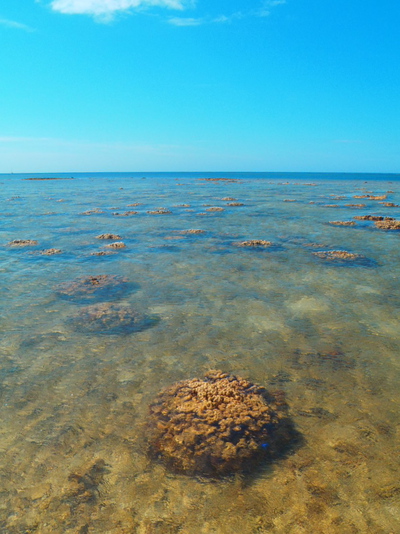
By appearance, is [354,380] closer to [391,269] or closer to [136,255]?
[391,269]

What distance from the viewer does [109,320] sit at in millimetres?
7711

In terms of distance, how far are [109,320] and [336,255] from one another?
32.6 feet

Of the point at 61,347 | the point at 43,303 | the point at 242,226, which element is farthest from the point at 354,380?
the point at 242,226

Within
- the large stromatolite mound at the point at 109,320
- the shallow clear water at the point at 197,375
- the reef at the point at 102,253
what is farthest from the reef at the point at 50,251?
the large stromatolite mound at the point at 109,320

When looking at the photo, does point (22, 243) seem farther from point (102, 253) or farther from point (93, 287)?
point (93, 287)

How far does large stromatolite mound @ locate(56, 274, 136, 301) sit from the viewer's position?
9266mm

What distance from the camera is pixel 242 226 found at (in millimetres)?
21984

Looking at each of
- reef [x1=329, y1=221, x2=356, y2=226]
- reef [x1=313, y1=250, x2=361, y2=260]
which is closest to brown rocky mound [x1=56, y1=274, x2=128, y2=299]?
reef [x1=313, y1=250, x2=361, y2=260]

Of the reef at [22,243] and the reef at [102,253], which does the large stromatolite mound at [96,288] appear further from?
the reef at [22,243]

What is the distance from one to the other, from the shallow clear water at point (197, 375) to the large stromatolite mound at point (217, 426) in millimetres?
167

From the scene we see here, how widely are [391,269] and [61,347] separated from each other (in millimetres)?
11141

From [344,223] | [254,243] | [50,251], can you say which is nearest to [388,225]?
[344,223]

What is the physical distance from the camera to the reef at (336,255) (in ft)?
44.2

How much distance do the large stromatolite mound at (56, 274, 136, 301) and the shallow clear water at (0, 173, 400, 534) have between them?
189 millimetres
